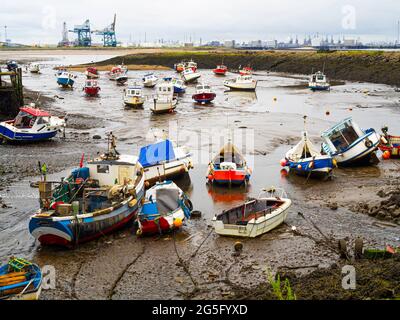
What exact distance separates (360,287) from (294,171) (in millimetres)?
14335

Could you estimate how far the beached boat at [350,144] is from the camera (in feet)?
88.6

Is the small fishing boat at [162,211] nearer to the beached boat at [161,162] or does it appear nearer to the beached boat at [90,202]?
the beached boat at [90,202]

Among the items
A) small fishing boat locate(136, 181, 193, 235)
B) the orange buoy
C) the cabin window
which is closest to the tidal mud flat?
small fishing boat locate(136, 181, 193, 235)

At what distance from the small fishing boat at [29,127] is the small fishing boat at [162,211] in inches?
634

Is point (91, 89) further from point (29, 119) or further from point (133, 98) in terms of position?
point (29, 119)

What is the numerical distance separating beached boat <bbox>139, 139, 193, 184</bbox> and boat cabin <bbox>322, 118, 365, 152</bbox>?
8571 millimetres

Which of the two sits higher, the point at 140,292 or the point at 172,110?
the point at 172,110

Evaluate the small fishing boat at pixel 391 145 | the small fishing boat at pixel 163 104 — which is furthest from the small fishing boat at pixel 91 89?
the small fishing boat at pixel 391 145

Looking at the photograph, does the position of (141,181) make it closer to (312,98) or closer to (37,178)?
(37,178)

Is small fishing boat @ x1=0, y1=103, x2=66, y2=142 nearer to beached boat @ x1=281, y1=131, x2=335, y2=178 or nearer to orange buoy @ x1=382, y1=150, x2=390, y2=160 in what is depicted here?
beached boat @ x1=281, y1=131, x2=335, y2=178

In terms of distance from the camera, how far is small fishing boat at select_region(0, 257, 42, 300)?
38.8 ft
